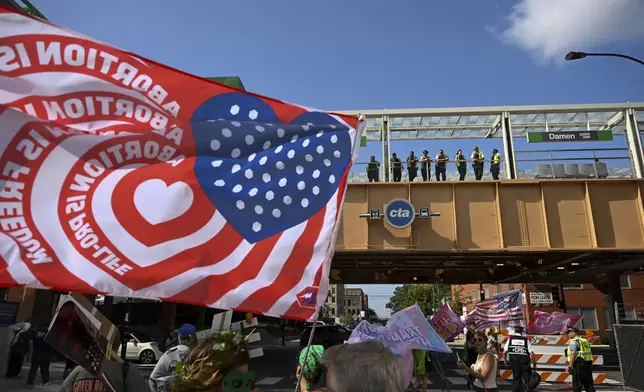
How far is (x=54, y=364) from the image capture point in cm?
1831

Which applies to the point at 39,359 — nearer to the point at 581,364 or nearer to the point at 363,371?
the point at 363,371

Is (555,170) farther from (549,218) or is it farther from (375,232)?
(375,232)

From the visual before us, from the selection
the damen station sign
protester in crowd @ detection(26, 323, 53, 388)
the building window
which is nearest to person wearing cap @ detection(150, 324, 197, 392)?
protester in crowd @ detection(26, 323, 53, 388)

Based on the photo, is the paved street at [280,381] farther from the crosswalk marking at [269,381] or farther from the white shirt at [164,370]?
the white shirt at [164,370]

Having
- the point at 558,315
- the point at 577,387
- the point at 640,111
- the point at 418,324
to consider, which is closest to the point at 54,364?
the point at 418,324

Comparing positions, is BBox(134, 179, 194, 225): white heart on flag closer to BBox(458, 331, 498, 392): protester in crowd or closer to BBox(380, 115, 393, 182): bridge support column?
BBox(458, 331, 498, 392): protester in crowd

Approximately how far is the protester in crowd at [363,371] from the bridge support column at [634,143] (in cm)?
1964

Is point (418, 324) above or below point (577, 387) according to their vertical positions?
above

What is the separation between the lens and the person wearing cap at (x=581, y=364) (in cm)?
1202

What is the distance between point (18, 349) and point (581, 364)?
49.3ft

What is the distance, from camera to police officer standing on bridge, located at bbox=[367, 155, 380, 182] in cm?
1797

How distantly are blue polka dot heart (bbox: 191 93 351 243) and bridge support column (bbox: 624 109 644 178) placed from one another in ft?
60.0

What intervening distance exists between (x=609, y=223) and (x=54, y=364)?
21.8 m

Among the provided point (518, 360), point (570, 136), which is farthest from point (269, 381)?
point (570, 136)
